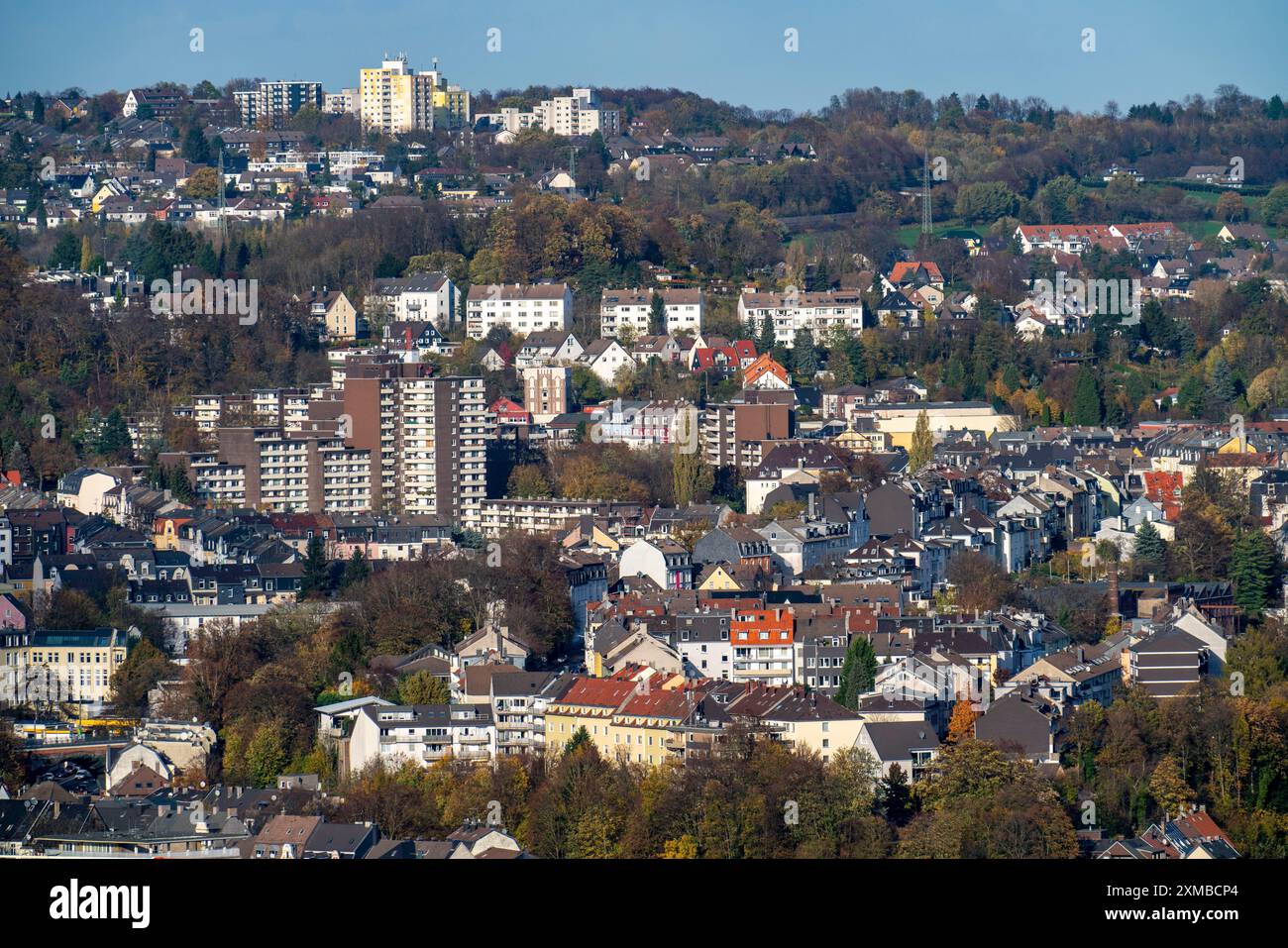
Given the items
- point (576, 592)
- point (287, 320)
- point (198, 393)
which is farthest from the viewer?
point (287, 320)

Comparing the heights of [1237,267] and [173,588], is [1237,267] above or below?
above

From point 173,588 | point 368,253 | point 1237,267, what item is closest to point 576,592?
point 173,588

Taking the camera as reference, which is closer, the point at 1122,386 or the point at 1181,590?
the point at 1181,590

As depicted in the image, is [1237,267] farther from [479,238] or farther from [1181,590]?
[1181,590]

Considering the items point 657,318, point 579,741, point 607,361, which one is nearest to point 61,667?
point 579,741

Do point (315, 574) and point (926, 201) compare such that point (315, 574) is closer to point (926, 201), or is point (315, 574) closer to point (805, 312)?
point (805, 312)

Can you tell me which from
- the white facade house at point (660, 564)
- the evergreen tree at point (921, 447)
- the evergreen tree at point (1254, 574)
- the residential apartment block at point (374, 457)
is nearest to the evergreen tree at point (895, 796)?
the white facade house at point (660, 564)

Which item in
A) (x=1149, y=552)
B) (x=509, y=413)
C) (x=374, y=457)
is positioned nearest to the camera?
(x=1149, y=552)

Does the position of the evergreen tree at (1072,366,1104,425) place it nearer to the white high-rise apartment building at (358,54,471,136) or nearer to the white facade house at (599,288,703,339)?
the white facade house at (599,288,703,339)

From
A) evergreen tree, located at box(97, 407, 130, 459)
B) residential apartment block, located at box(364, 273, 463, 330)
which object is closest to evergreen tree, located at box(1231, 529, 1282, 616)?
evergreen tree, located at box(97, 407, 130, 459)
